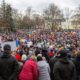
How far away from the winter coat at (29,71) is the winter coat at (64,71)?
68 cm

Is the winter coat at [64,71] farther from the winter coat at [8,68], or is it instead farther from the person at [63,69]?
the winter coat at [8,68]

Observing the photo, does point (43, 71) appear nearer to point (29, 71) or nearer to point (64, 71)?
point (29, 71)

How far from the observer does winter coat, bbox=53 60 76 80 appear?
24.0ft

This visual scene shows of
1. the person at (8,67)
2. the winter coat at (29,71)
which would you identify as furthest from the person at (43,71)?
the person at (8,67)

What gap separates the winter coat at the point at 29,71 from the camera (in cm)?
783

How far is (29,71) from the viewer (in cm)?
784

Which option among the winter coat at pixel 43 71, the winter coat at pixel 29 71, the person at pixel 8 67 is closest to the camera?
the person at pixel 8 67

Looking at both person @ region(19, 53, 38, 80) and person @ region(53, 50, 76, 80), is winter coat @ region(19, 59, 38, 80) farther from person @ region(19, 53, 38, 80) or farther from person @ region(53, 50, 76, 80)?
person @ region(53, 50, 76, 80)

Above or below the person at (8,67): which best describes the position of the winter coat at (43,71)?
below

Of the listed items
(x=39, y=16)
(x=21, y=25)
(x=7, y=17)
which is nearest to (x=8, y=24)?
(x=7, y=17)

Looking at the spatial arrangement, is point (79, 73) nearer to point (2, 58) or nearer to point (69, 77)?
point (69, 77)

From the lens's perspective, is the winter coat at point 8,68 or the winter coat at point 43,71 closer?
the winter coat at point 8,68

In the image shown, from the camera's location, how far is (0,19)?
82750mm

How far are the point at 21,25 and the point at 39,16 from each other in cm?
1082
